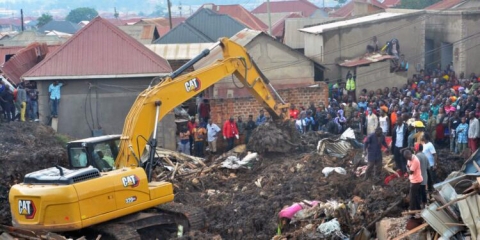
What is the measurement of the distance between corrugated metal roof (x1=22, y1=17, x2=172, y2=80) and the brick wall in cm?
208

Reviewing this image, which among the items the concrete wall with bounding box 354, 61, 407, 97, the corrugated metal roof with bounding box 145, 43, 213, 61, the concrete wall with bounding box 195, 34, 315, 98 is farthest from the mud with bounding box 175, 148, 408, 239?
the corrugated metal roof with bounding box 145, 43, 213, 61

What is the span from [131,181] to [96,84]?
12.8 metres

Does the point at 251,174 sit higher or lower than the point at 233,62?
lower

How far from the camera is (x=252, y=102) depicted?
2823 cm

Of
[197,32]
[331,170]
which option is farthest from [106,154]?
[197,32]

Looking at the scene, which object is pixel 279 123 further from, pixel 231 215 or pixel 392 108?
pixel 231 215

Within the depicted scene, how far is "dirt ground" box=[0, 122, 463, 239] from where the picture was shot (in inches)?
633

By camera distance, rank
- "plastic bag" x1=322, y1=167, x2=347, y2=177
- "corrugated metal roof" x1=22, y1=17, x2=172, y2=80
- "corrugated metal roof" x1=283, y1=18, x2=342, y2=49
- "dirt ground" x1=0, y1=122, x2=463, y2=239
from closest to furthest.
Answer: "dirt ground" x1=0, y1=122, x2=463, y2=239 → "plastic bag" x1=322, y1=167, x2=347, y2=177 → "corrugated metal roof" x1=22, y1=17, x2=172, y2=80 → "corrugated metal roof" x1=283, y1=18, x2=342, y2=49

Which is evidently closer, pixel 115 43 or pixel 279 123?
pixel 279 123

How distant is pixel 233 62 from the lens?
69.7 ft

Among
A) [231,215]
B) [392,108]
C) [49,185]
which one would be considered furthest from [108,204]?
[392,108]

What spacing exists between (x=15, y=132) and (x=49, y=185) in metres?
9.27

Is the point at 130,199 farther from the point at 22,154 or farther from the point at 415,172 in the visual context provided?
the point at 22,154

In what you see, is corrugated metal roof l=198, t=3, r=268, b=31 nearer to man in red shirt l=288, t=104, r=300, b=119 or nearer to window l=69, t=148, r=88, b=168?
man in red shirt l=288, t=104, r=300, b=119
